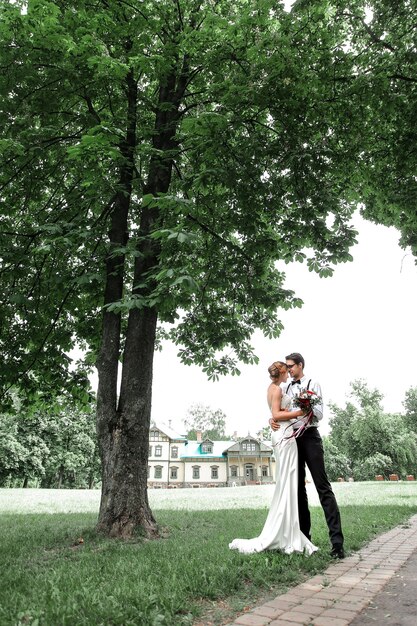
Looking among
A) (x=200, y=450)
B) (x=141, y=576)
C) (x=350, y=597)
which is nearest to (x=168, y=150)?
(x=141, y=576)

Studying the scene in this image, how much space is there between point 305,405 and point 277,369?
0.58 metres

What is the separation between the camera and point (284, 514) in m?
5.52

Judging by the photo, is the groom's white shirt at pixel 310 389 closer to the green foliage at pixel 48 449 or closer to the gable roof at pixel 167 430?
A: the green foliage at pixel 48 449

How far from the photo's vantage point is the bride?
545 centimetres

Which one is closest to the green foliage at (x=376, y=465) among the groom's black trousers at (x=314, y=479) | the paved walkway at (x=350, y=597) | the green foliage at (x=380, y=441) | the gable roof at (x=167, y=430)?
the green foliage at (x=380, y=441)

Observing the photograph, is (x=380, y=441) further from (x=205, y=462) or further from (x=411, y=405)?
(x=205, y=462)

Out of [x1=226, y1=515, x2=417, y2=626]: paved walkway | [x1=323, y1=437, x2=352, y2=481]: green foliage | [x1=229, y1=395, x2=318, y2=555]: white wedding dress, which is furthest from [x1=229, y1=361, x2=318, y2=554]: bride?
[x1=323, y1=437, x2=352, y2=481]: green foliage

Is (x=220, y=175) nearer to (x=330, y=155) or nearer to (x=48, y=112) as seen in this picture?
(x=330, y=155)

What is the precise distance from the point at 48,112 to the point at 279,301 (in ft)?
18.1

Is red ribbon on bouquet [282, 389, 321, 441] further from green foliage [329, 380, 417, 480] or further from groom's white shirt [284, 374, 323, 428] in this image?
green foliage [329, 380, 417, 480]

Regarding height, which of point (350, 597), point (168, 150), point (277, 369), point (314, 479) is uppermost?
point (168, 150)

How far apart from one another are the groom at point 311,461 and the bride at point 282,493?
0.12 metres

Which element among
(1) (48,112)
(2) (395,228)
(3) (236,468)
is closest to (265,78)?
(1) (48,112)

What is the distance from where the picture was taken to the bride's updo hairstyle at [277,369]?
6.08 m
